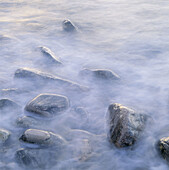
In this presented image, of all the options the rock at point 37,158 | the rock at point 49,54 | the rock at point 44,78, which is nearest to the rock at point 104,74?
the rock at point 44,78

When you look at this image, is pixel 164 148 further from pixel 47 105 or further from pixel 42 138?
pixel 47 105

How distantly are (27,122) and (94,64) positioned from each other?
5.83 ft

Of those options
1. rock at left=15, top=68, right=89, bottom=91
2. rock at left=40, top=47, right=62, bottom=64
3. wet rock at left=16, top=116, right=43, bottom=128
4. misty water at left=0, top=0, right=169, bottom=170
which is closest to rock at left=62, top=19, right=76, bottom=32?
misty water at left=0, top=0, right=169, bottom=170

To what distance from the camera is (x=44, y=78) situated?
3672 millimetres

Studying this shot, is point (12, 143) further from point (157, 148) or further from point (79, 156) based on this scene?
point (157, 148)

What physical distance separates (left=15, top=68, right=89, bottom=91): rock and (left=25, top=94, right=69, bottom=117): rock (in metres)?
0.47

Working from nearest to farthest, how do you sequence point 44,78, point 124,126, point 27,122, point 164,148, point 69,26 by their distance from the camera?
point 164,148, point 124,126, point 27,122, point 44,78, point 69,26

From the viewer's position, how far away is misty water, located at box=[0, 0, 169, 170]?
2525 mm

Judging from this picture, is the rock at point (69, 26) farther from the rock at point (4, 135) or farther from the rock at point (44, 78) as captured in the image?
the rock at point (4, 135)

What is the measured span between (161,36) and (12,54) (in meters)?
2.99

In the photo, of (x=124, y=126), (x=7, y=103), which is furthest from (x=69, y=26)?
(x=124, y=126)

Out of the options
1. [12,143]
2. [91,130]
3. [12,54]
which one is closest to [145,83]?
[91,130]

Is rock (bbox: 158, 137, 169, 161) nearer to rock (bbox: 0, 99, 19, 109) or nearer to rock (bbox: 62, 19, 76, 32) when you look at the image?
rock (bbox: 0, 99, 19, 109)

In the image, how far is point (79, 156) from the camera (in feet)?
8.09
